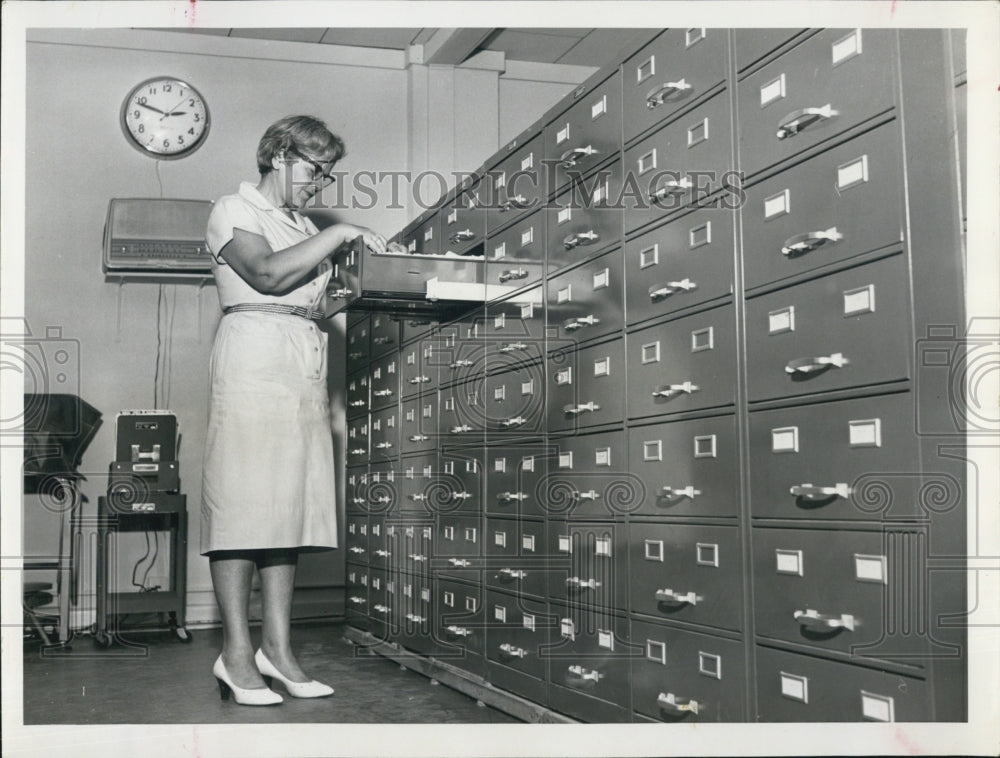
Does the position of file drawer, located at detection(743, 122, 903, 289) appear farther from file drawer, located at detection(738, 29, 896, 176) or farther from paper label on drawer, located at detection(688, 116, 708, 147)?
paper label on drawer, located at detection(688, 116, 708, 147)

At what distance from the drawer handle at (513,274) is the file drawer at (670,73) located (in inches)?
25.0

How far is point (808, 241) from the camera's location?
6.45ft

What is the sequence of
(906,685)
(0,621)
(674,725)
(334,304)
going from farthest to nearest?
(334,304) → (0,621) → (674,725) → (906,685)

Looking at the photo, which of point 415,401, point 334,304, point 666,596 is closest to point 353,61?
point 415,401

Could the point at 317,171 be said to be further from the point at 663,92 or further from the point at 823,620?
the point at 823,620

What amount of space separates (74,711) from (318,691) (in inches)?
28.6

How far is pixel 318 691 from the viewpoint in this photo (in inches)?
108

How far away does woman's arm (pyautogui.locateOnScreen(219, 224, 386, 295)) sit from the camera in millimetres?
2656

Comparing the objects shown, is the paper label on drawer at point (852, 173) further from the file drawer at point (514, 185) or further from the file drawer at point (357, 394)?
the file drawer at point (357, 394)

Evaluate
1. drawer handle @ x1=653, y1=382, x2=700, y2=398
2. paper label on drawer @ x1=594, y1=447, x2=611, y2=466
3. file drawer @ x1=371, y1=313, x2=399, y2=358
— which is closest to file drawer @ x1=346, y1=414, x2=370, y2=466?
file drawer @ x1=371, y1=313, x2=399, y2=358

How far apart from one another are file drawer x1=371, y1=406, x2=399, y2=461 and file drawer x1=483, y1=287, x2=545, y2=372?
98 centimetres

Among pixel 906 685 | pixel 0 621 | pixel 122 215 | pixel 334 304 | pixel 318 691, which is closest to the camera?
pixel 906 685

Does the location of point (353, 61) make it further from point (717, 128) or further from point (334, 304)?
point (717, 128)

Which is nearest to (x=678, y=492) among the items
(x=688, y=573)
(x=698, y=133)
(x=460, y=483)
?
(x=688, y=573)
